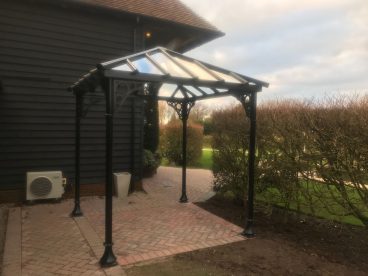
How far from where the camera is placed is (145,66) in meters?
4.84

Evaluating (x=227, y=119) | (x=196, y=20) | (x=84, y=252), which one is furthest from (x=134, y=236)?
(x=196, y=20)

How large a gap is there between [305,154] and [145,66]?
2933 millimetres

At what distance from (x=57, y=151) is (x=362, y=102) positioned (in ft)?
20.7

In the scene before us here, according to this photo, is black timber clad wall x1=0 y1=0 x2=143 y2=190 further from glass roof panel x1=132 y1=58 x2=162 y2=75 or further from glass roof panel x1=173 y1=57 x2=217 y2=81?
glass roof panel x1=132 y1=58 x2=162 y2=75

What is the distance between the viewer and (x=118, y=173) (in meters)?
8.35

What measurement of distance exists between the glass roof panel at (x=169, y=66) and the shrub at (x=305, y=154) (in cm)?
213

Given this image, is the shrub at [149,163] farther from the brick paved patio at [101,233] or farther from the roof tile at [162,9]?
the roof tile at [162,9]

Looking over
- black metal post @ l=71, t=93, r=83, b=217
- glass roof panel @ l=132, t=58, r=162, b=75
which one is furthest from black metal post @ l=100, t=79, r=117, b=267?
black metal post @ l=71, t=93, r=83, b=217

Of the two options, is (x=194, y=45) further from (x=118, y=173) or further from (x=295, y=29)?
(x=118, y=173)

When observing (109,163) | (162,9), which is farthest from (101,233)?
(162,9)

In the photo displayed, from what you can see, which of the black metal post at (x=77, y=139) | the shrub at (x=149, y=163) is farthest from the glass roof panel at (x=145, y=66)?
the shrub at (x=149, y=163)

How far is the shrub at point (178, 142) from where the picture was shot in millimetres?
14727

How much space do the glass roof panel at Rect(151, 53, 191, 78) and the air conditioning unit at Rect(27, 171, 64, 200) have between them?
3856 millimetres

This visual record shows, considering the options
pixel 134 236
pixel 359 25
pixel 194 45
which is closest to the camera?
pixel 134 236
